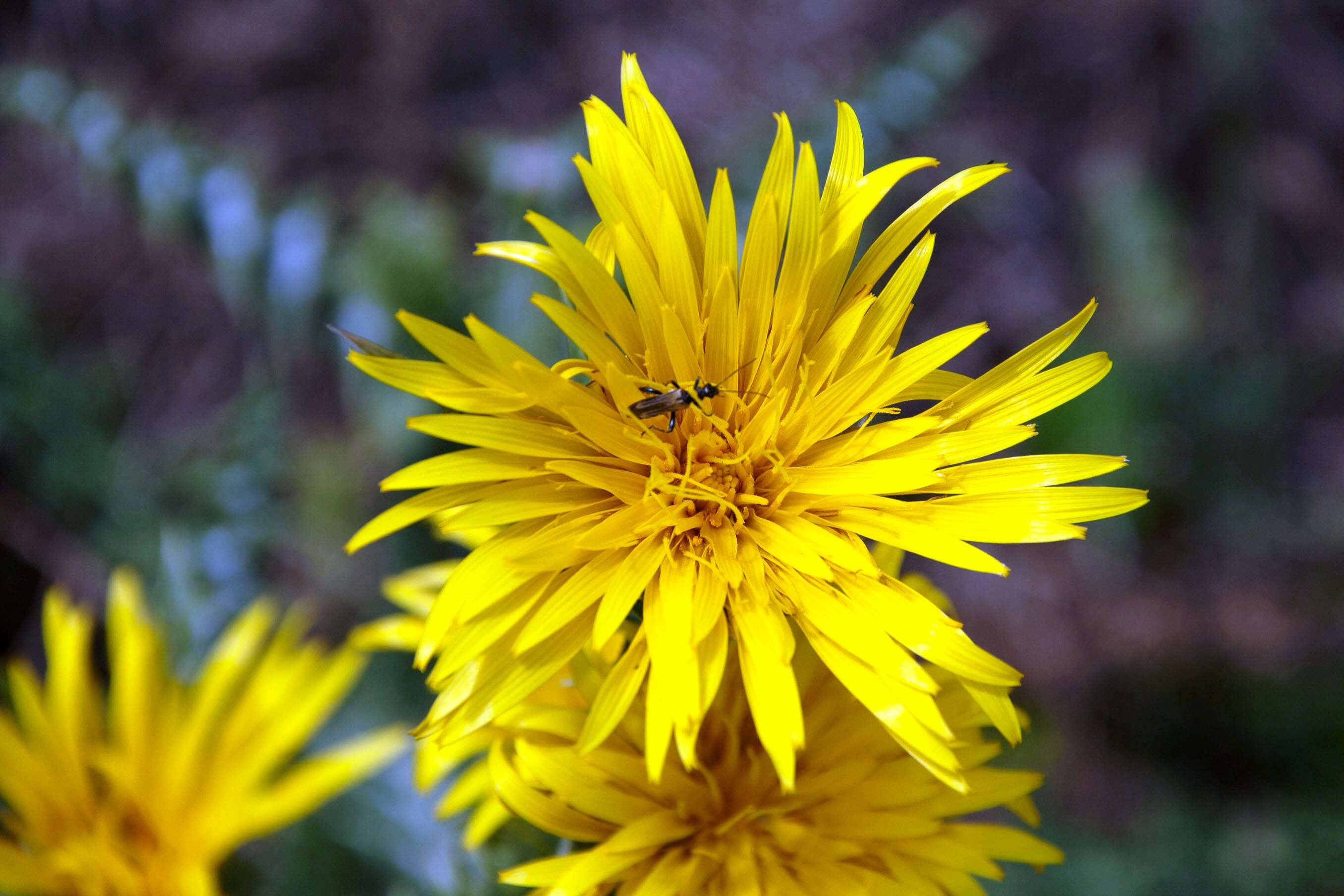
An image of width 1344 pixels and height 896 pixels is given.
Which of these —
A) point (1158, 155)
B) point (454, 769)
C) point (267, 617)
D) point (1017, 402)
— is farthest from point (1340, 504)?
point (267, 617)

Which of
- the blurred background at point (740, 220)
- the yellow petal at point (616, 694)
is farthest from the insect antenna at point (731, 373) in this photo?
the blurred background at point (740, 220)

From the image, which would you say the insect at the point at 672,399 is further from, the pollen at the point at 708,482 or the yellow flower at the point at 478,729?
the yellow flower at the point at 478,729

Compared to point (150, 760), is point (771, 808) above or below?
above

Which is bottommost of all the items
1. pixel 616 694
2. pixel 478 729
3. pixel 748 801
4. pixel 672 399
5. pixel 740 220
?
pixel 748 801

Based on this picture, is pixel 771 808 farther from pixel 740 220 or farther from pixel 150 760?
pixel 740 220

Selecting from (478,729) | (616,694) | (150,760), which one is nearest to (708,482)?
(616,694)
